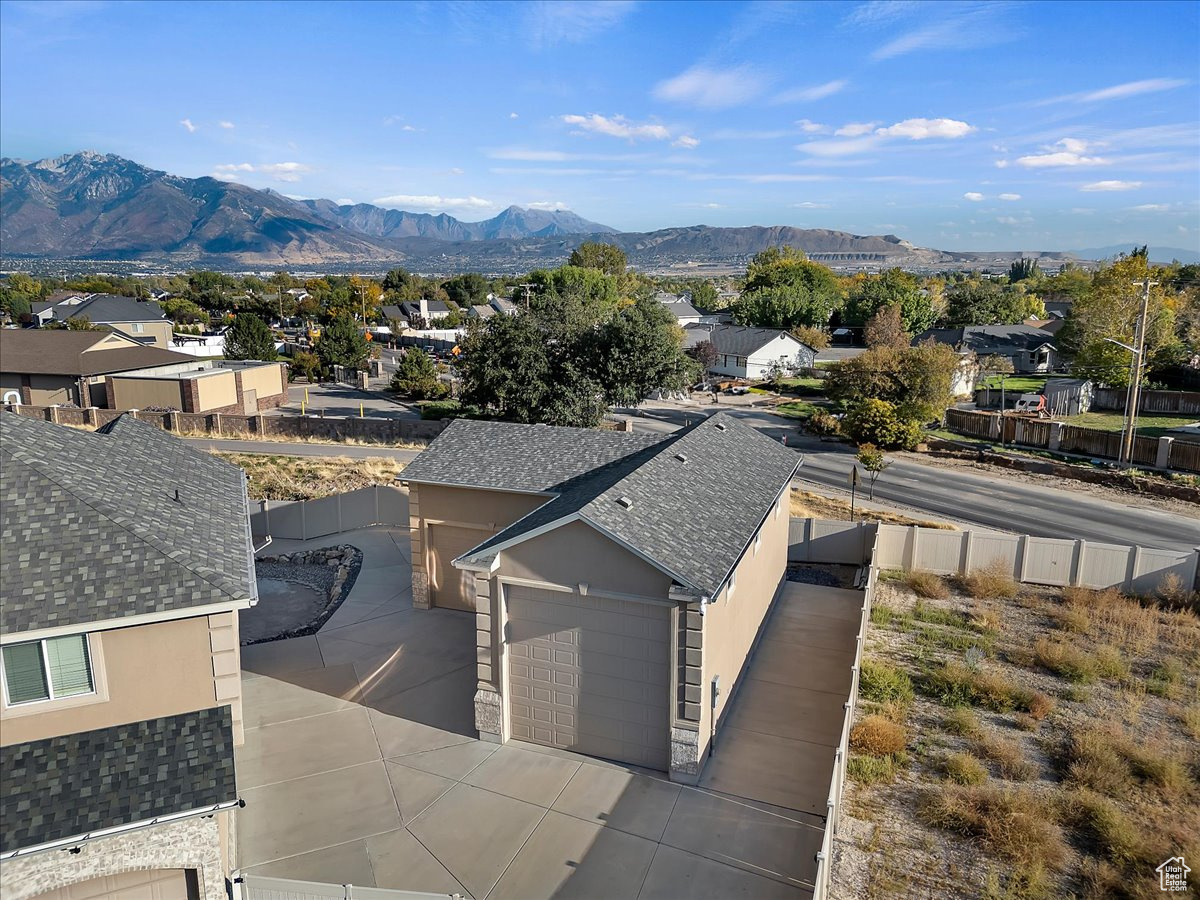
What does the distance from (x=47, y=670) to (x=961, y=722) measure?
14941 mm

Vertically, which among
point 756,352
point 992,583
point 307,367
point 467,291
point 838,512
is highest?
point 467,291

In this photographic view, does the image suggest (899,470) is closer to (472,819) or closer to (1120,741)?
(1120,741)

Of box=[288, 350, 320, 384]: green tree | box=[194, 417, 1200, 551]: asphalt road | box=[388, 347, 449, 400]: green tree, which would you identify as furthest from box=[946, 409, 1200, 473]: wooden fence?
box=[288, 350, 320, 384]: green tree

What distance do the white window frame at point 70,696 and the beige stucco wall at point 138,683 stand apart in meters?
0.01

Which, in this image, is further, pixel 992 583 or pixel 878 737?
pixel 992 583

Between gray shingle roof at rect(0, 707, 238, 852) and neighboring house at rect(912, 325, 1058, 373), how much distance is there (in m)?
71.7

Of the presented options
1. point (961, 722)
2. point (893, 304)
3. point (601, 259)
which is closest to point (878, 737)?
point (961, 722)

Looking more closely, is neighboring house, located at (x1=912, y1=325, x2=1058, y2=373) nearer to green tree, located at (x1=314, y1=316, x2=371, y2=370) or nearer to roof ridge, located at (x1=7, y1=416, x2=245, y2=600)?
green tree, located at (x1=314, y1=316, x2=371, y2=370)

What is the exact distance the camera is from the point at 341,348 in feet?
212

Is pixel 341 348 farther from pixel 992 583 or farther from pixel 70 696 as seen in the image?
pixel 70 696

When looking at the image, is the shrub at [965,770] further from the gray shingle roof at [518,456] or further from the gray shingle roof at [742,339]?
the gray shingle roof at [742,339]

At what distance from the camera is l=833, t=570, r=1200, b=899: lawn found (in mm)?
10781

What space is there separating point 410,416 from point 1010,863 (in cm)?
4340

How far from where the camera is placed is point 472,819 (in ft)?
39.4
